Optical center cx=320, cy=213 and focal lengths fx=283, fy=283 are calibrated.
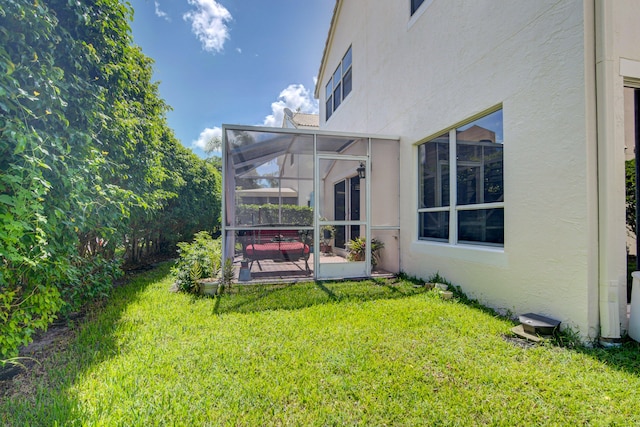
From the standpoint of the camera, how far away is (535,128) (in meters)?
3.54

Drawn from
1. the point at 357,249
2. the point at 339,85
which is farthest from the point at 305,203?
the point at 339,85

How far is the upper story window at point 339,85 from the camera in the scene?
10486mm

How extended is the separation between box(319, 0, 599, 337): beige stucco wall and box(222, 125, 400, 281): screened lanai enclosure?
37.1 inches

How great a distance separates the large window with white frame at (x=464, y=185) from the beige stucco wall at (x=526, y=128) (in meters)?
0.20

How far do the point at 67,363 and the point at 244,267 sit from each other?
3588 mm

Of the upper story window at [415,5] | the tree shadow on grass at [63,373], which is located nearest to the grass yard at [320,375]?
the tree shadow on grass at [63,373]

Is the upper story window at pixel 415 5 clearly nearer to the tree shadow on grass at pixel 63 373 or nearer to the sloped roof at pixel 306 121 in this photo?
the tree shadow on grass at pixel 63 373

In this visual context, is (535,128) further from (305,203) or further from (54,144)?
(54,144)

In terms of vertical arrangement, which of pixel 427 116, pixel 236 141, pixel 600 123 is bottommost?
pixel 600 123

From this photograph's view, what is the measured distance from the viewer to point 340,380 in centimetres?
246

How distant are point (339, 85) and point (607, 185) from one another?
10174mm

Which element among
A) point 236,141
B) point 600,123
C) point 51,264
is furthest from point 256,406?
point 236,141

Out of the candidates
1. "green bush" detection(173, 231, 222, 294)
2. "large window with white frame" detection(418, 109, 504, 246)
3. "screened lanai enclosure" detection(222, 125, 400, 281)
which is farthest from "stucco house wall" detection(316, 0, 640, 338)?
"green bush" detection(173, 231, 222, 294)

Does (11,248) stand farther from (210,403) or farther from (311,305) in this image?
(311,305)
